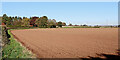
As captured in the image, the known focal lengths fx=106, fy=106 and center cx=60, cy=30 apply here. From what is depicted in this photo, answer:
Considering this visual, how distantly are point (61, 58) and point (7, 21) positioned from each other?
107406 millimetres

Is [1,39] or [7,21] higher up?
[7,21]

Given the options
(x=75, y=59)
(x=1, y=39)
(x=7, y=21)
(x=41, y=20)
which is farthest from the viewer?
(x=7, y=21)

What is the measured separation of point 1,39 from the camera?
11562 millimetres

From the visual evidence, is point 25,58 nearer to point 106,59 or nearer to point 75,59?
point 75,59

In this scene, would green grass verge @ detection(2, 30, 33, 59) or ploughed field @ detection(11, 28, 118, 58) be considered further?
ploughed field @ detection(11, 28, 118, 58)

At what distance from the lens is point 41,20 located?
312ft

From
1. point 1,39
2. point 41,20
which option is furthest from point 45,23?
point 1,39

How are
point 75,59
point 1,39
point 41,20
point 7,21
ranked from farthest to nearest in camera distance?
point 7,21, point 41,20, point 1,39, point 75,59

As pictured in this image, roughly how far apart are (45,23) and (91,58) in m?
90.2

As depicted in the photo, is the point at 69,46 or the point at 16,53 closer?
the point at 16,53

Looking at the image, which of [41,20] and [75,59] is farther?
[41,20]

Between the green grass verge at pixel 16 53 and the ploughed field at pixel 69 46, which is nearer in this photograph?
the green grass verge at pixel 16 53

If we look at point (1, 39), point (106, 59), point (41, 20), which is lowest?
point (106, 59)

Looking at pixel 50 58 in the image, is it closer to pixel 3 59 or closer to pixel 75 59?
pixel 75 59
